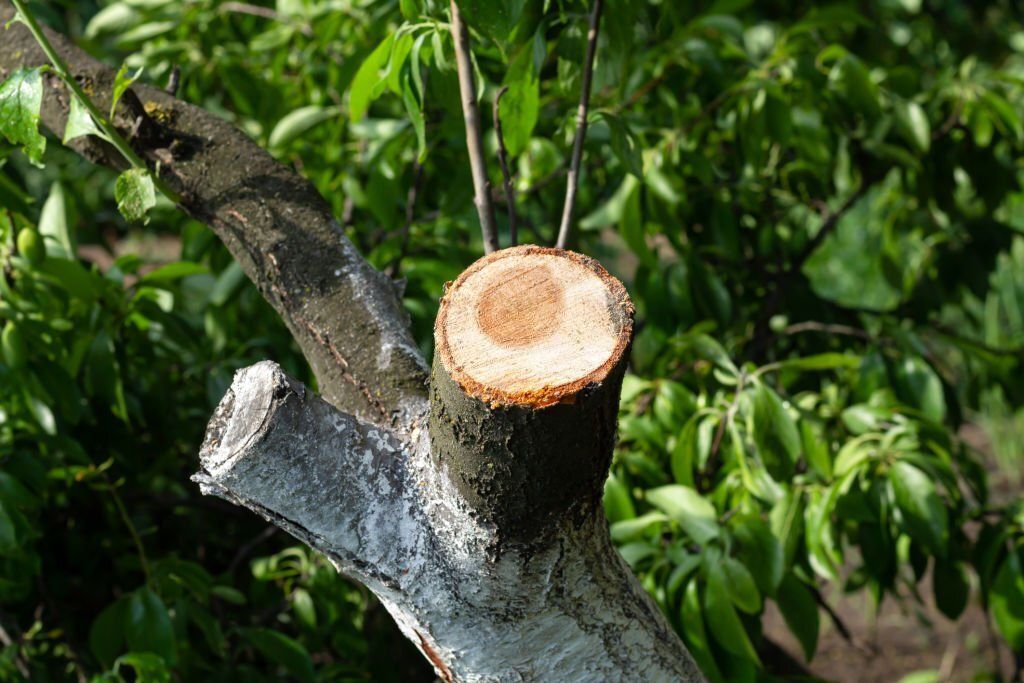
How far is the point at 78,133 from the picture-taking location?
1.04 meters

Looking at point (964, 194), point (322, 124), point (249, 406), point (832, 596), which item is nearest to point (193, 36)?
point (322, 124)

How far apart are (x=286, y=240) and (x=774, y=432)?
70 cm

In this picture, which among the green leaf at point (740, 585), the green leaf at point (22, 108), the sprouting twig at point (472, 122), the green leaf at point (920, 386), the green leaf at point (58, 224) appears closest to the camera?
the green leaf at point (22, 108)

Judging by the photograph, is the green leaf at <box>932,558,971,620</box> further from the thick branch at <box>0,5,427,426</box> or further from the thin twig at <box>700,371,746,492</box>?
the thick branch at <box>0,5,427,426</box>

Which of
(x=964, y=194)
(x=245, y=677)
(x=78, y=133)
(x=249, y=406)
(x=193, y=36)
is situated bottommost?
(x=964, y=194)

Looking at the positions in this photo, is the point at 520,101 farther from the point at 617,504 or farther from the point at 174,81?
the point at 617,504

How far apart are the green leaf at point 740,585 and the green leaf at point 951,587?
1.75 feet

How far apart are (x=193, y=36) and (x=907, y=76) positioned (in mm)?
1478

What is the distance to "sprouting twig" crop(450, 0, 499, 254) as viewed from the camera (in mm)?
1094

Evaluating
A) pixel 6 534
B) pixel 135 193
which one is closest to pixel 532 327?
pixel 135 193

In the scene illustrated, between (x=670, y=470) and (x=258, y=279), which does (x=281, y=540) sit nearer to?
(x=670, y=470)

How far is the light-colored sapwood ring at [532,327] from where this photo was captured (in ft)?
2.48

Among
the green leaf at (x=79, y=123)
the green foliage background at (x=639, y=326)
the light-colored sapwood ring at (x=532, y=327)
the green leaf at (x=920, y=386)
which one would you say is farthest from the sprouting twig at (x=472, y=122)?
the green leaf at (x=920, y=386)

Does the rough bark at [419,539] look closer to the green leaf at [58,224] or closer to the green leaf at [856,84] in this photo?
the green leaf at [58,224]
